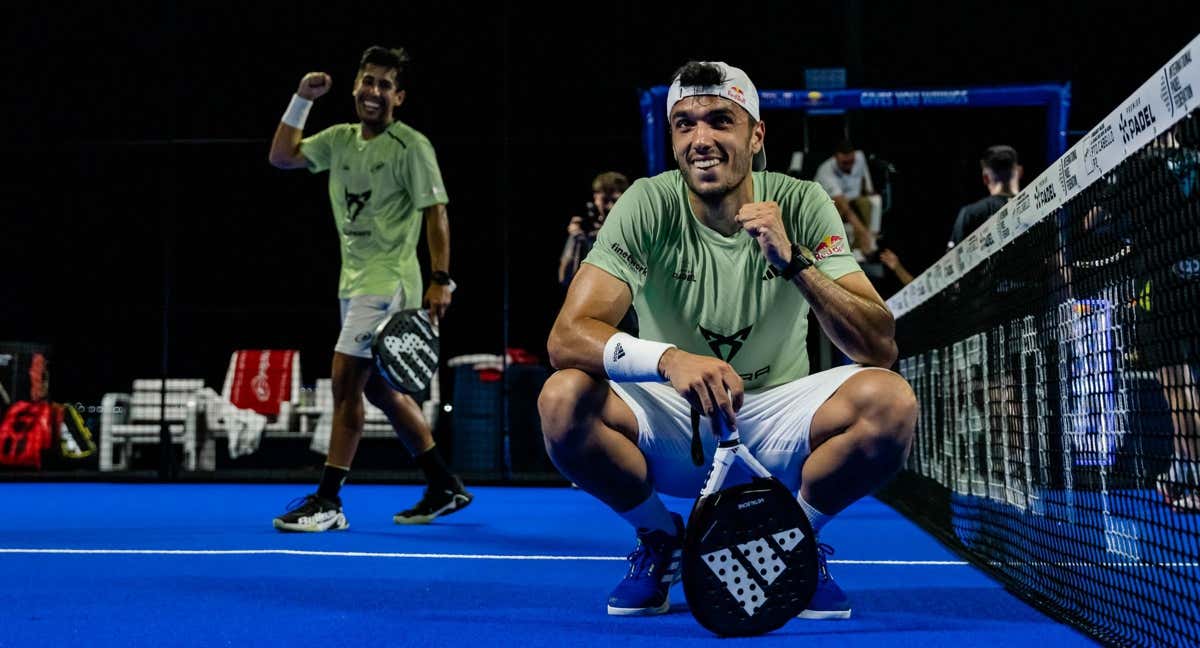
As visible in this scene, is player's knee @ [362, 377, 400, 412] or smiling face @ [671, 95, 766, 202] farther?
player's knee @ [362, 377, 400, 412]

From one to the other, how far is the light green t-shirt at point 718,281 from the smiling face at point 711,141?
0.12 m

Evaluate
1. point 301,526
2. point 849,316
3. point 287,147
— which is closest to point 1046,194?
point 849,316

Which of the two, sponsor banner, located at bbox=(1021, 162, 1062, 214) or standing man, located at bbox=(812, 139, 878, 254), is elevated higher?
standing man, located at bbox=(812, 139, 878, 254)

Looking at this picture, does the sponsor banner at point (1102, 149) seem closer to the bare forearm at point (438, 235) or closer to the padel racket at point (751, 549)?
the padel racket at point (751, 549)

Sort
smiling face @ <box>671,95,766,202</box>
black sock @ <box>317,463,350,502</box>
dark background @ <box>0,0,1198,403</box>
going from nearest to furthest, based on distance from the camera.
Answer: smiling face @ <box>671,95,766,202</box>
black sock @ <box>317,463,350,502</box>
dark background @ <box>0,0,1198,403</box>

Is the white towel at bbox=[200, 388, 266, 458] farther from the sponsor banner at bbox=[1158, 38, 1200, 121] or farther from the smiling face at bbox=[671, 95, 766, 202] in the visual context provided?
the sponsor banner at bbox=[1158, 38, 1200, 121]

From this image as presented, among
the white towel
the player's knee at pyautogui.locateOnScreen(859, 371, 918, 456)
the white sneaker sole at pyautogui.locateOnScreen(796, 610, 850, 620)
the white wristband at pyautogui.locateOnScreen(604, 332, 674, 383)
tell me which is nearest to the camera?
the white wristband at pyautogui.locateOnScreen(604, 332, 674, 383)

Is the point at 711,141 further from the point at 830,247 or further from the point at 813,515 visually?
the point at 813,515

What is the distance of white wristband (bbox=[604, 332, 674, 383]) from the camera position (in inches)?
100

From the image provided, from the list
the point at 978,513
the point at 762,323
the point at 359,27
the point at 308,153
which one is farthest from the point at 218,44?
the point at 762,323

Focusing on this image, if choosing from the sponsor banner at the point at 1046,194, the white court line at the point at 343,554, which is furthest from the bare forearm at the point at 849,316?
the white court line at the point at 343,554

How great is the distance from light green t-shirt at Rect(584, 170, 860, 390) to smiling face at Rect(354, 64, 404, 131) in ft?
8.14

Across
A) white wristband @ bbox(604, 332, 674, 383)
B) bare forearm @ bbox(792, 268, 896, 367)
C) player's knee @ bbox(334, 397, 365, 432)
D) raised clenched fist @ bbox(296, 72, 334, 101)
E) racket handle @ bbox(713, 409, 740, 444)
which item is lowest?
player's knee @ bbox(334, 397, 365, 432)

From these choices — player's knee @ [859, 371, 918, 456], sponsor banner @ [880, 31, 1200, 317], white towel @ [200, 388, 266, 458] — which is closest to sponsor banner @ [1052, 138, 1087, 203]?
sponsor banner @ [880, 31, 1200, 317]
